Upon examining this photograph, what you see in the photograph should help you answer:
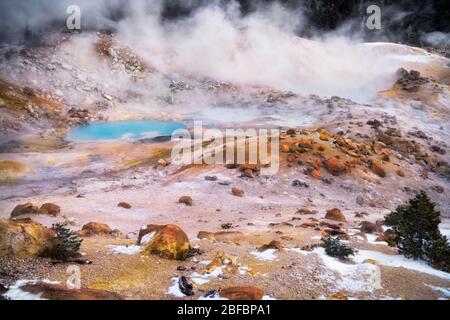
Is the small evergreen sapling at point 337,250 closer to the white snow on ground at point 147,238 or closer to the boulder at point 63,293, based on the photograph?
the white snow on ground at point 147,238

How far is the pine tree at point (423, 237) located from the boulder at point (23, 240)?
7.77 meters

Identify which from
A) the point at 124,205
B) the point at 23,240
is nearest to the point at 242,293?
the point at 23,240

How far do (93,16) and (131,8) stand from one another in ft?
17.3

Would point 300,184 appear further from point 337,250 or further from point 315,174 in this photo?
point 337,250

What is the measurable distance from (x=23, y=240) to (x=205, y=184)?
11.0m

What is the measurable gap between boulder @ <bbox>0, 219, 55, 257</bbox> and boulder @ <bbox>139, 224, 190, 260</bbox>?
1861 mm

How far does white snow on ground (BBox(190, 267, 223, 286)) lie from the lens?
23.0 ft

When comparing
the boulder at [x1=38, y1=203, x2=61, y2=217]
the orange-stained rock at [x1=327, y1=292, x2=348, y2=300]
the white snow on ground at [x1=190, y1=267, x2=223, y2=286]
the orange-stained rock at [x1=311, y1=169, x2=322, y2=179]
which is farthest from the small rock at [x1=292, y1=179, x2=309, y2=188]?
the orange-stained rock at [x1=327, y1=292, x2=348, y2=300]

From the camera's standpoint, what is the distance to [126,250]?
327 inches

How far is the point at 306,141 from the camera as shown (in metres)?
21.3
